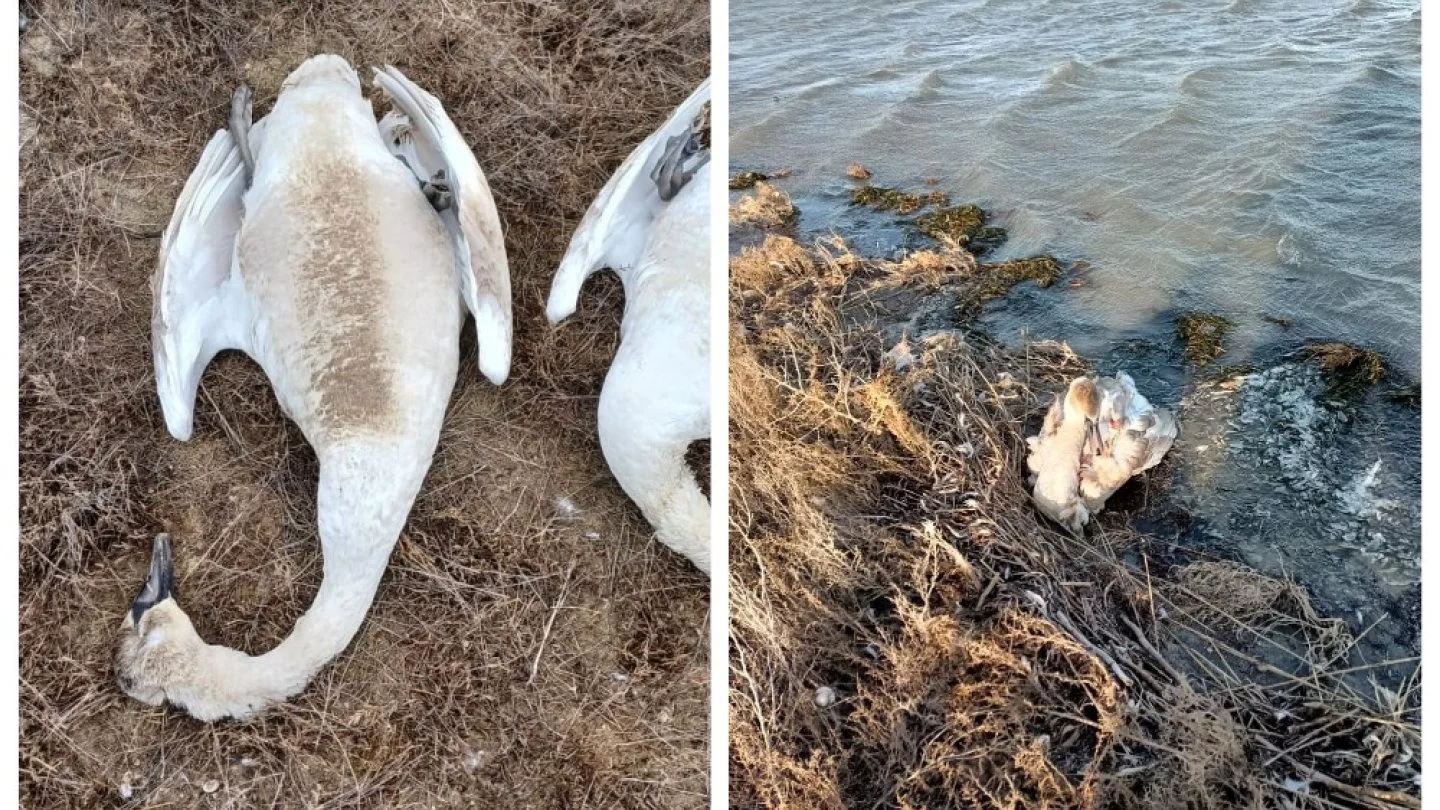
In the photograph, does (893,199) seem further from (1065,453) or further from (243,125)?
(243,125)

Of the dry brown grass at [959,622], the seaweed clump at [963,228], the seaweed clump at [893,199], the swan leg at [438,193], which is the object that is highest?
the swan leg at [438,193]

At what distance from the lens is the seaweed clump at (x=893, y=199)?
2500 mm

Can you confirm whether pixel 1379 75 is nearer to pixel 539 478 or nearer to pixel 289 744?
pixel 539 478

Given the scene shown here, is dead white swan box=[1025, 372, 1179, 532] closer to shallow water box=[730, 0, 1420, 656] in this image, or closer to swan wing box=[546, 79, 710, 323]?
shallow water box=[730, 0, 1420, 656]

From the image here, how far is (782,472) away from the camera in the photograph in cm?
236

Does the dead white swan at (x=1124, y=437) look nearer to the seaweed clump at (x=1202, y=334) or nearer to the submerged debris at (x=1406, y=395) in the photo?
the seaweed clump at (x=1202, y=334)

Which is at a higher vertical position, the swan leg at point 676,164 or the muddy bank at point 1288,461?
the swan leg at point 676,164

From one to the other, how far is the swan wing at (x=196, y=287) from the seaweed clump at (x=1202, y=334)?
100 inches

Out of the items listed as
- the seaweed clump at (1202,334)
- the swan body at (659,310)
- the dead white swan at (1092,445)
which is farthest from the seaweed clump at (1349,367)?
the swan body at (659,310)

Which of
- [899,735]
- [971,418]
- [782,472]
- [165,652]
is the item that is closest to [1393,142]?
[971,418]

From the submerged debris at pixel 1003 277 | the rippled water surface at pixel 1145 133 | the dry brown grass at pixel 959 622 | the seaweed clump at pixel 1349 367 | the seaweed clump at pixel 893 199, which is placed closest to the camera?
the dry brown grass at pixel 959 622

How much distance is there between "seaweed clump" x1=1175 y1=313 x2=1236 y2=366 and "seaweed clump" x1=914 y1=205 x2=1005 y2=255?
530mm

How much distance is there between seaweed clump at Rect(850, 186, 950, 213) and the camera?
2.50 meters

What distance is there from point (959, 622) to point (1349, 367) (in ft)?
3.90
